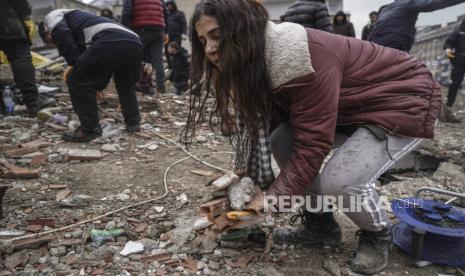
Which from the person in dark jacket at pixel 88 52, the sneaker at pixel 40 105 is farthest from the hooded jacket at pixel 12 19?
the sneaker at pixel 40 105

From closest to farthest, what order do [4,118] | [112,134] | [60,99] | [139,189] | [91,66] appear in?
[139,189], [91,66], [112,134], [4,118], [60,99]

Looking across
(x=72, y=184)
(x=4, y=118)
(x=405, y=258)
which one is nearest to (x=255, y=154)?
(x=405, y=258)

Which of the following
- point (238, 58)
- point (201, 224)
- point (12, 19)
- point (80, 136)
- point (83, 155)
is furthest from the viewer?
point (12, 19)

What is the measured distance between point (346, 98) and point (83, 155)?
279cm

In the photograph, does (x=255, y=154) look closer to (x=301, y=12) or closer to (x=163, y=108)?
(x=301, y=12)

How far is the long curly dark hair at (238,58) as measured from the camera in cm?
153

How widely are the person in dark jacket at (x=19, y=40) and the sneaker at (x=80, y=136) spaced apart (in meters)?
1.05

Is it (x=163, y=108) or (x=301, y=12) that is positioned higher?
(x=301, y=12)

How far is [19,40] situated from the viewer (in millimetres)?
4406

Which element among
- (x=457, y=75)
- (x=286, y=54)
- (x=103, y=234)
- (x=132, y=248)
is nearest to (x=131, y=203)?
(x=103, y=234)

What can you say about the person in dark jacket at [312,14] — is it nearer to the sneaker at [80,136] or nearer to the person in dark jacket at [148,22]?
the sneaker at [80,136]

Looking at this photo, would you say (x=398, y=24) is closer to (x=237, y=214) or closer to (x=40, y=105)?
(x=237, y=214)

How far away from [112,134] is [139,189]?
1.56m

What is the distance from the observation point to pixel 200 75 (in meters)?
1.82
